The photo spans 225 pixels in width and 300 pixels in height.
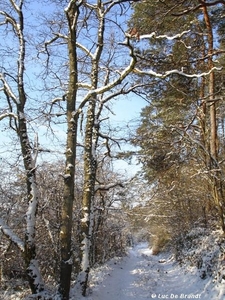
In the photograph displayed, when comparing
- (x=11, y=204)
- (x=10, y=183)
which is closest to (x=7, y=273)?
(x=11, y=204)

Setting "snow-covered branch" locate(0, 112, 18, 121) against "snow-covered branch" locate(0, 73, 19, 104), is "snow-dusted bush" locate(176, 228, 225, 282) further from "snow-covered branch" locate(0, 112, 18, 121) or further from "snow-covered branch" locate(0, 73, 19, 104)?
"snow-covered branch" locate(0, 73, 19, 104)

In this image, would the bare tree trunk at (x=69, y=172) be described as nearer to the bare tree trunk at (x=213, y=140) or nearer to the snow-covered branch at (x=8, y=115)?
the snow-covered branch at (x=8, y=115)

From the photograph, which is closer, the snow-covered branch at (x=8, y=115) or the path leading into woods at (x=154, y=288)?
the snow-covered branch at (x=8, y=115)

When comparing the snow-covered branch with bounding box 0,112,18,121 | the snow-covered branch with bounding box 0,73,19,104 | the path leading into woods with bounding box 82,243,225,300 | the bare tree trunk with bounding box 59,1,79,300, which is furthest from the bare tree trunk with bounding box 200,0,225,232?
the snow-covered branch with bounding box 0,112,18,121

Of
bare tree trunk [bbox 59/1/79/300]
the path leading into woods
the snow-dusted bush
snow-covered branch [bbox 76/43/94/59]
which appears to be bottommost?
the path leading into woods

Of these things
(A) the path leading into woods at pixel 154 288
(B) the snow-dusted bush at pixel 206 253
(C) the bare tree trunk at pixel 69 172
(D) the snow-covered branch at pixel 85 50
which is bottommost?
(A) the path leading into woods at pixel 154 288

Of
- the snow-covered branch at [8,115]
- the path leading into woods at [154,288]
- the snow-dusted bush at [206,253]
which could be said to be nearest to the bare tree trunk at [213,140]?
the snow-dusted bush at [206,253]

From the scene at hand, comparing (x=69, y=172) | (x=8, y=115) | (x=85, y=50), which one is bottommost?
(x=69, y=172)

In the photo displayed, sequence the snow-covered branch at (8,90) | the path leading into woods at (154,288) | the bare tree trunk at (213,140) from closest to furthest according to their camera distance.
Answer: the bare tree trunk at (213,140) → the snow-covered branch at (8,90) → the path leading into woods at (154,288)

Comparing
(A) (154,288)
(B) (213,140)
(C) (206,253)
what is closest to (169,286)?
(A) (154,288)

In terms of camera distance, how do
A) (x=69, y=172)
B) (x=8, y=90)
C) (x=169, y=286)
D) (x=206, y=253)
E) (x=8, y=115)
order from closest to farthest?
1. (x=69, y=172)
2. (x=8, y=90)
3. (x=8, y=115)
4. (x=169, y=286)
5. (x=206, y=253)

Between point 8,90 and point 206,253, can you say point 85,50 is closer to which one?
point 8,90

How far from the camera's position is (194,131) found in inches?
407

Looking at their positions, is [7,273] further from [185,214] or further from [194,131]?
[194,131]
